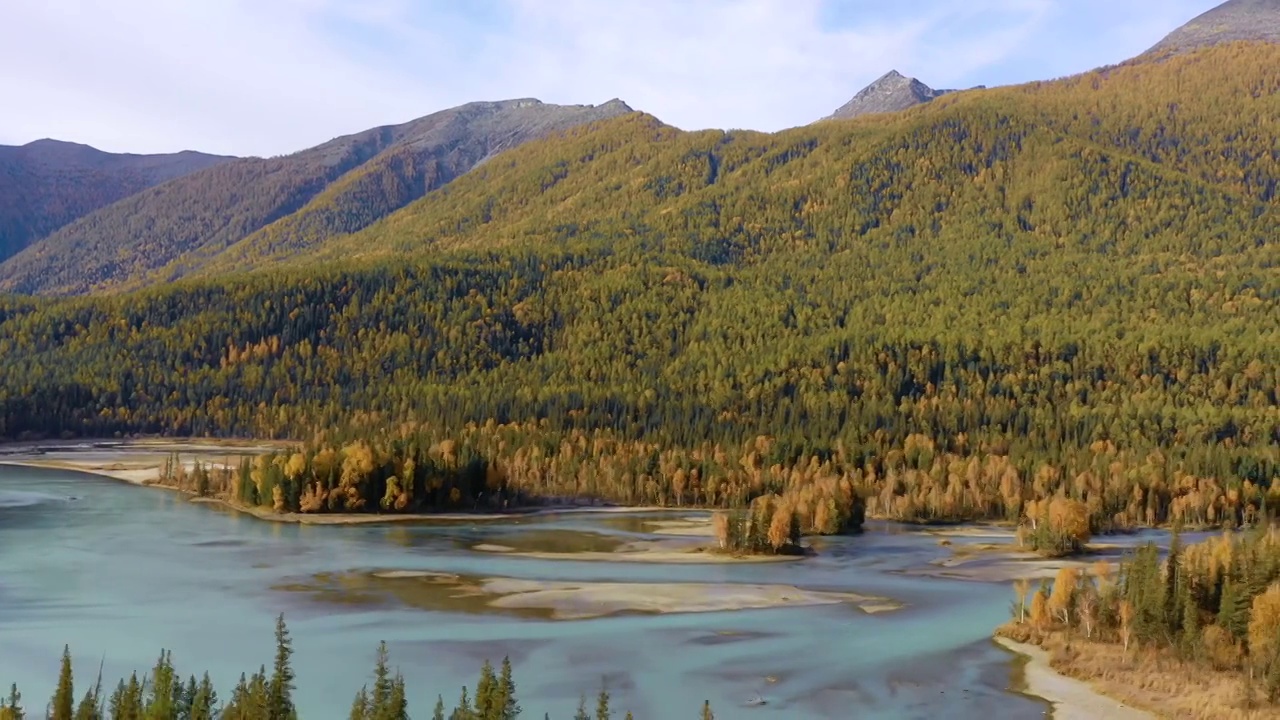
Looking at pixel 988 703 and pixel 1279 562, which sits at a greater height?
pixel 1279 562

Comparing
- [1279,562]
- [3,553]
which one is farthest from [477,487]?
[1279,562]

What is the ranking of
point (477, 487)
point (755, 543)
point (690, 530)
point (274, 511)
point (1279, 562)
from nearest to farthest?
1. point (1279, 562)
2. point (755, 543)
3. point (690, 530)
4. point (274, 511)
5. point (477, 487)

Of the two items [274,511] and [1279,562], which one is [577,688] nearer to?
[1279,562]

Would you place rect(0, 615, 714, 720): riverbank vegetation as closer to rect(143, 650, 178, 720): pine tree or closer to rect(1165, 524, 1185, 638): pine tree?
rect(143, 650, 178, 720): pine tree

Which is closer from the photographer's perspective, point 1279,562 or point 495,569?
point 1279,562

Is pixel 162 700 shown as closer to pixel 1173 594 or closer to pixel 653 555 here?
pixel 1173 594

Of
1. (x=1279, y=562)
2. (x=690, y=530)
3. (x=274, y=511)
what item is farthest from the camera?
(x=274, y=511)
